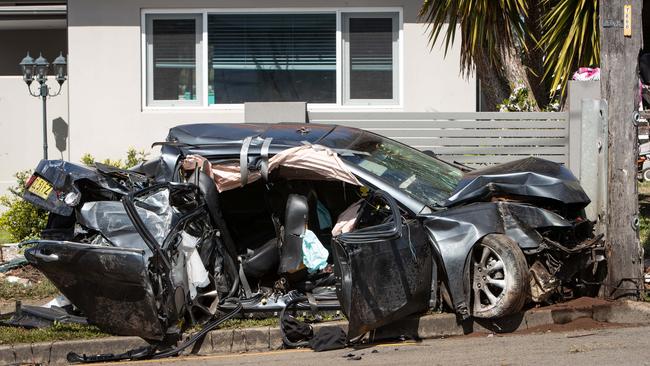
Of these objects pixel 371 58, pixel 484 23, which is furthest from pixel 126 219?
pixel 371 58

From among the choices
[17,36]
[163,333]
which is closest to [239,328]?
[163,333]

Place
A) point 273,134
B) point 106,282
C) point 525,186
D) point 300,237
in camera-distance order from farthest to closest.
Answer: point 273,134, point 300,237, point 525,186, point 106,282

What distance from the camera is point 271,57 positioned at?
522 inches

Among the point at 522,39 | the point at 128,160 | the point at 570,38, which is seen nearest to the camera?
the point at 570,38

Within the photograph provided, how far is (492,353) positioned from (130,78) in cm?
843

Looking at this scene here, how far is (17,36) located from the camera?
17312 mm

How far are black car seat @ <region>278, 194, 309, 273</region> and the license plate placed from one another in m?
2.05

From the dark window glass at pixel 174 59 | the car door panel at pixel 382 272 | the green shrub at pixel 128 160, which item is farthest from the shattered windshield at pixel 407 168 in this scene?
the dark window glass at pixel 174 59

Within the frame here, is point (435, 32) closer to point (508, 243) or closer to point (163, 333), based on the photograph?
point (508, 243)

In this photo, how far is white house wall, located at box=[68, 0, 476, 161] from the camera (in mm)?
13125

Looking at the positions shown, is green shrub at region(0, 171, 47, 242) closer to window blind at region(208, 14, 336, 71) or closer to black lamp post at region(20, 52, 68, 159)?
black lamp post at region(20, 52, 68, 159)

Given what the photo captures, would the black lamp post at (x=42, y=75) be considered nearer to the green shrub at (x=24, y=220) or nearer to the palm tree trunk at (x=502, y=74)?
the green shrub at (x=24, y=220)

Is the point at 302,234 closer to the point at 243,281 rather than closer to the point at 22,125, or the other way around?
the point at 243,281

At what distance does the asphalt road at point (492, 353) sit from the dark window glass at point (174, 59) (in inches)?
279
